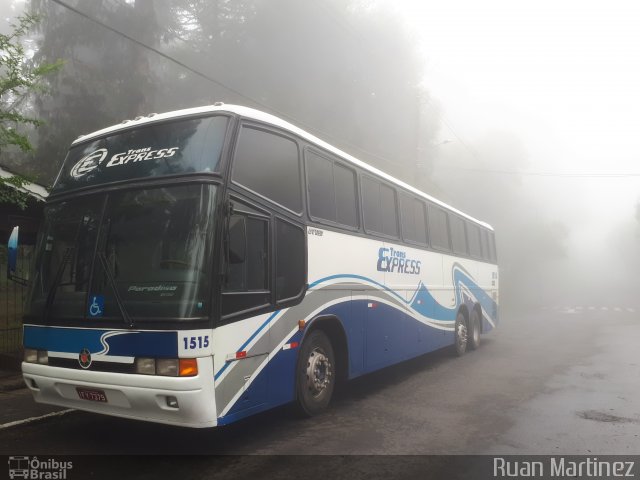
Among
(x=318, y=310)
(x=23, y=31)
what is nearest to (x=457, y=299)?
(x=318, y=310)

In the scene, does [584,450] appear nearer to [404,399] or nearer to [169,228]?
[404,399]

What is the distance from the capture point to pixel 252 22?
83.0 ft

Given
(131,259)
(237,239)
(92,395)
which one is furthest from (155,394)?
(237,239)

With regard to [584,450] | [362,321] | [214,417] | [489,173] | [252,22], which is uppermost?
[252,22]

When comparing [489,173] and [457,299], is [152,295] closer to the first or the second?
[457,299]

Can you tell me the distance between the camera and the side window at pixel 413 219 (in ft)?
30.8

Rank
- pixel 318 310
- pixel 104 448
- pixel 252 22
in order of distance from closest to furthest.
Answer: pixel 104 448, pixel 318 310, pixel 252 22

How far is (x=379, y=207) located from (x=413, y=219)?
5.24ft

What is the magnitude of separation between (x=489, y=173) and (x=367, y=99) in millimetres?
22316

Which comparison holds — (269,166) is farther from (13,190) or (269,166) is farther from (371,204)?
(13,190)

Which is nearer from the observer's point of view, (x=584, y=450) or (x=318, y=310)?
(x=584, y=450)

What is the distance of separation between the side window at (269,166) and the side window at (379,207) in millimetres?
1944

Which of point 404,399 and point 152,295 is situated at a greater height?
point 152,295

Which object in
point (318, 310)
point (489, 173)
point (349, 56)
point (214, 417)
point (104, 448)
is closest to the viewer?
point (214, 417)
